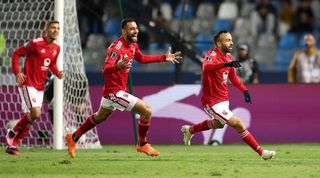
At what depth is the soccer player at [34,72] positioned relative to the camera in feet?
49.9

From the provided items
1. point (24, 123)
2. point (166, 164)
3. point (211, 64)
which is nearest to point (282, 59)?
point (24, 123)

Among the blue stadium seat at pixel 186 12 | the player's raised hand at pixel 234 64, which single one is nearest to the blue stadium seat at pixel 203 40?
the blue stadium seat at pixel 186 12

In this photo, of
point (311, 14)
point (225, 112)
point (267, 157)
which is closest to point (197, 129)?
point (225, 112)

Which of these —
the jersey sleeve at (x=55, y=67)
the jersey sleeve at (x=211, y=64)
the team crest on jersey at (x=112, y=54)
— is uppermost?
the team crest on jersey at (x=112, y=54)

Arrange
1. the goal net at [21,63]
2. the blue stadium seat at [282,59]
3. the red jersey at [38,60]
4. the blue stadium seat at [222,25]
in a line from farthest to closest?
the blue stadium seat at [222,25]
the blue stadium seat at [282,59]
the goal net at [21,63]
the red jersey at [38,60]

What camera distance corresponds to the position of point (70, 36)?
17.4 m

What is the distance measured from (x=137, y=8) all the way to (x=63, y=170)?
9.74 m

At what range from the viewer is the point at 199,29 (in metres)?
24.5

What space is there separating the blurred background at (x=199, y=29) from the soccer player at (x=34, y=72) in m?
5.84

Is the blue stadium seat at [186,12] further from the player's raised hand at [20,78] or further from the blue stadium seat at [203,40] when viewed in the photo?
the player's raised hand at [20,78]

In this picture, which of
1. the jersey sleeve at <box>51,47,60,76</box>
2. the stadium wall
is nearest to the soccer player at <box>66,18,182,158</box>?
the jersey sleeve at <box>51,47,60,76</box>

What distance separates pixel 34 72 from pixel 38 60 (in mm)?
210

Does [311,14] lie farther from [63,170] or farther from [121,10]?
[63,170]

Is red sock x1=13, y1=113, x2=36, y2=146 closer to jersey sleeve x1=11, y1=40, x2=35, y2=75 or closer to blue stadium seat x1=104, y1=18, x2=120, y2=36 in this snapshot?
jersey sleeve x1=11, y1=40, x2=35, y2=75
